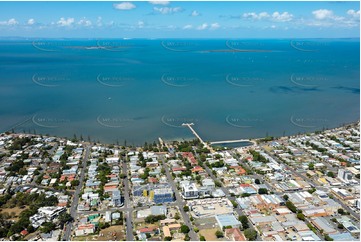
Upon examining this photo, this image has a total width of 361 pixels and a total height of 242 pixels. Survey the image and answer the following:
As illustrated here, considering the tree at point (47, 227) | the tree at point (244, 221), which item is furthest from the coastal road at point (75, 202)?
the tree at point (244, 221)

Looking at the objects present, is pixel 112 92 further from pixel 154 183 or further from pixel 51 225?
pixel 51 225

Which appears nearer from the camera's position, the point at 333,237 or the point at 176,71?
the point at 333,237

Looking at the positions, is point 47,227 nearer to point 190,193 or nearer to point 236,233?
point 190,193

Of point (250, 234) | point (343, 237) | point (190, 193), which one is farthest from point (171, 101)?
point (343, 237)

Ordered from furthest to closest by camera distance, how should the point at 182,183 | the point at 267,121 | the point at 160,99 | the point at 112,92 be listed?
the point at 112,92 < the point at 160,99 < the point at 267,121 < the point at 182,183

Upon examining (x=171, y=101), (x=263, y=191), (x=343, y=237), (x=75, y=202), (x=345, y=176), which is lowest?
(x=75, y=202)

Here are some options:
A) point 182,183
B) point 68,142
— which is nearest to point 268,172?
point 182,183
